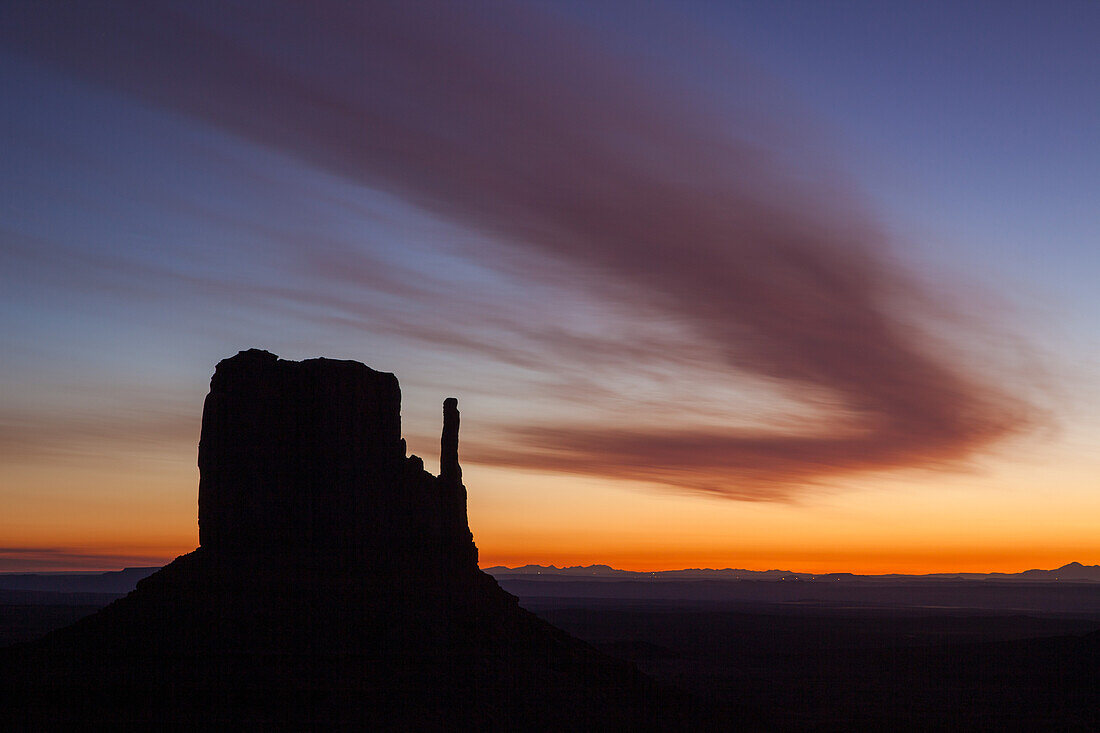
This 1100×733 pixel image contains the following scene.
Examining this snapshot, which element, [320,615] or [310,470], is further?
[310,470]

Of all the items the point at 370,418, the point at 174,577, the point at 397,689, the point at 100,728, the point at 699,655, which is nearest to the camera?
the point at 100,728

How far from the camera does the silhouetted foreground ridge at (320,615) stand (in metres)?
51.7

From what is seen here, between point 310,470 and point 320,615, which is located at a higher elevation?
point 310,470

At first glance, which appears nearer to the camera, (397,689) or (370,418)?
(397,689)

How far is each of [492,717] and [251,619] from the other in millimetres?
14386

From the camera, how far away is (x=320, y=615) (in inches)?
2265

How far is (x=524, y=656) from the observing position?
202 ft

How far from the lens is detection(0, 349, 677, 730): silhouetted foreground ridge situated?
5172cm

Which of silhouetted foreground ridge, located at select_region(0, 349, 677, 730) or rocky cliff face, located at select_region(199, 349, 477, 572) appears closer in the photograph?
silhouetted foreground ridge, located at select_region(0, 349, 677, 730)

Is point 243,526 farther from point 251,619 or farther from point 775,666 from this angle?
point 775,666

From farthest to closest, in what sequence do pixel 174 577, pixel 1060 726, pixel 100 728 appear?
1. pixel 1060 726
2. pixel 174 577
3. pixel 100 728

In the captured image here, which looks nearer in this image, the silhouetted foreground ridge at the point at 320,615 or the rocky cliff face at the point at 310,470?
the silhouetted foreground ridge at the point at 320,615

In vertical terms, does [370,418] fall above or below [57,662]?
above

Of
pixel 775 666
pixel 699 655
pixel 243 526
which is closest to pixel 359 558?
pixel 243 526
